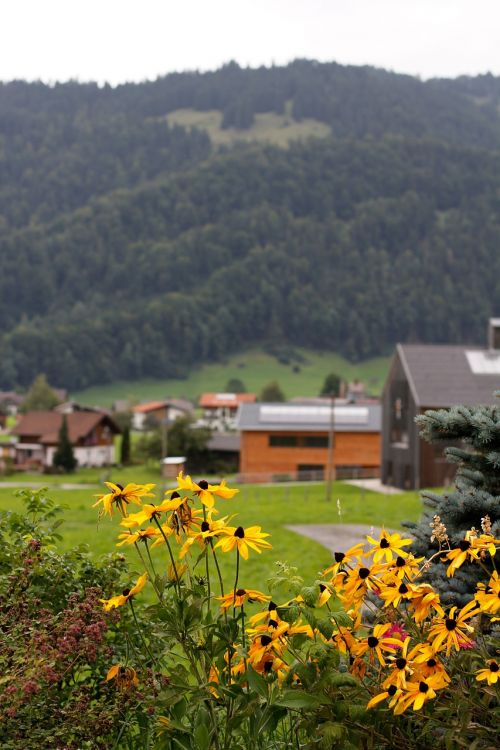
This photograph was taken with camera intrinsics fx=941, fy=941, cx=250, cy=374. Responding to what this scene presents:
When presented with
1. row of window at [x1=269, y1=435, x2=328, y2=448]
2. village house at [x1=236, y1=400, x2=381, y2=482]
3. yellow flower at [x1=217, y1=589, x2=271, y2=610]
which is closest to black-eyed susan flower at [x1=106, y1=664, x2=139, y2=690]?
yellow flower at [x1=217, y1=589, x2=271, y2=610]

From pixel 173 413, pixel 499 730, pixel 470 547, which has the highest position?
pixel 470 547

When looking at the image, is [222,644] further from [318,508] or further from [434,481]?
[434,481]

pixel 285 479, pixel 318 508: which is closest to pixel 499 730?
pixel 318 508

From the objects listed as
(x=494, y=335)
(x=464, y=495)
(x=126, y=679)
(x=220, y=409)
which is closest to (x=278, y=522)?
(x=464, y=495)

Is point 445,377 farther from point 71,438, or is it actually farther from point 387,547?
point 387,547

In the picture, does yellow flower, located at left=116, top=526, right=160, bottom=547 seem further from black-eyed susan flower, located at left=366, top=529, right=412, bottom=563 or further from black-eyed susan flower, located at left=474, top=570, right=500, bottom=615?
black-eyed susan flower, located at left=474, top=570, right=500, bottom=615

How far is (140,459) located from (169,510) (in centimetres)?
8555

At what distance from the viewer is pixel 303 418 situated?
234ft

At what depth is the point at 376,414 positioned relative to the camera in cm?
7125

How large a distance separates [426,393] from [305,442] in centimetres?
2176

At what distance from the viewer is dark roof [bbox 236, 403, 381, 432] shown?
69.6 m

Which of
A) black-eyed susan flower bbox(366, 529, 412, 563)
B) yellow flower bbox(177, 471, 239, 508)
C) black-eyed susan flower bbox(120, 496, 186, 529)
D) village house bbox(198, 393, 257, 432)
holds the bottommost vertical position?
village house bbox(198, 393, 257, 432)

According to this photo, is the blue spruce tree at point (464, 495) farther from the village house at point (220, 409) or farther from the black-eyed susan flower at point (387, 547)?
the village house at point (220, 409)

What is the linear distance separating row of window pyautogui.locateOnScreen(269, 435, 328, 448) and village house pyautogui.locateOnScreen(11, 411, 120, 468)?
23651 millimetres
